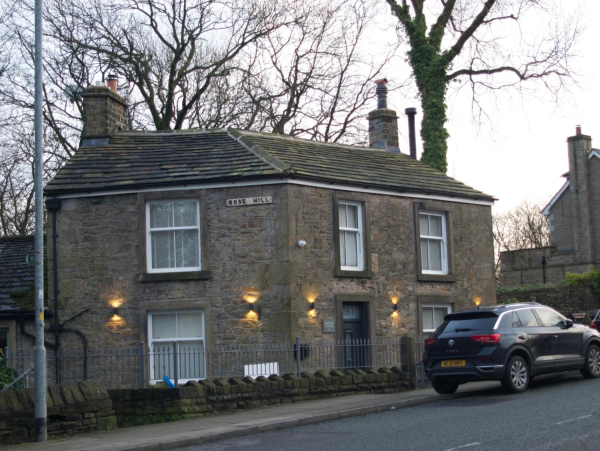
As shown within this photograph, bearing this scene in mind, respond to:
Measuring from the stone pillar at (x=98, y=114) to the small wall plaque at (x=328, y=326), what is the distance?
8532 mm

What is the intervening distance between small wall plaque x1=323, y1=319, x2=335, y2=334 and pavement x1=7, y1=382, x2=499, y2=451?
3241mm

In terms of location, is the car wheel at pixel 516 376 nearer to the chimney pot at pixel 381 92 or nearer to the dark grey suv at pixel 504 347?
the dark grey suv at pixel 504 347

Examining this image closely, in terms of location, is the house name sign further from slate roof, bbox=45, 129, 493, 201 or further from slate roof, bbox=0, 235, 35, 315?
slate roof, bbox=0, 235, 35, 315

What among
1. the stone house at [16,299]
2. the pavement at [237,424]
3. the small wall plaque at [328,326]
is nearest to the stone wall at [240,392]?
the pavement at [237,424]

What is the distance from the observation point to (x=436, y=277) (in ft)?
74.4

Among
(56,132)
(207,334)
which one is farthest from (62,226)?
(56,132)

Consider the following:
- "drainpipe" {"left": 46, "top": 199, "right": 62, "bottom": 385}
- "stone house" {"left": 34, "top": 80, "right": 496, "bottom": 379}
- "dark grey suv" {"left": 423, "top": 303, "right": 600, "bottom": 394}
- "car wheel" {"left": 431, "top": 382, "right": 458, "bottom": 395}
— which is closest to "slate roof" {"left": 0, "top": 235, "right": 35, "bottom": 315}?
"drainpipe" {"left": 46, "top": 199, "right": 62, "bottom": 385}

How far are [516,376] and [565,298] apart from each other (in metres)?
20.7

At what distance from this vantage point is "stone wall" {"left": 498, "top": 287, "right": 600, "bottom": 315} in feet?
113

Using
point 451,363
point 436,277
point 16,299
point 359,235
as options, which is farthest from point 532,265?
point 16,299

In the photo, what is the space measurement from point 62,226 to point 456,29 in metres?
18.2

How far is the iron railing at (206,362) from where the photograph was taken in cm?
1870

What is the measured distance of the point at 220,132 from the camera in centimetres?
2286

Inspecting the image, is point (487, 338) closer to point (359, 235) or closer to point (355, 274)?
point (355, 274)
